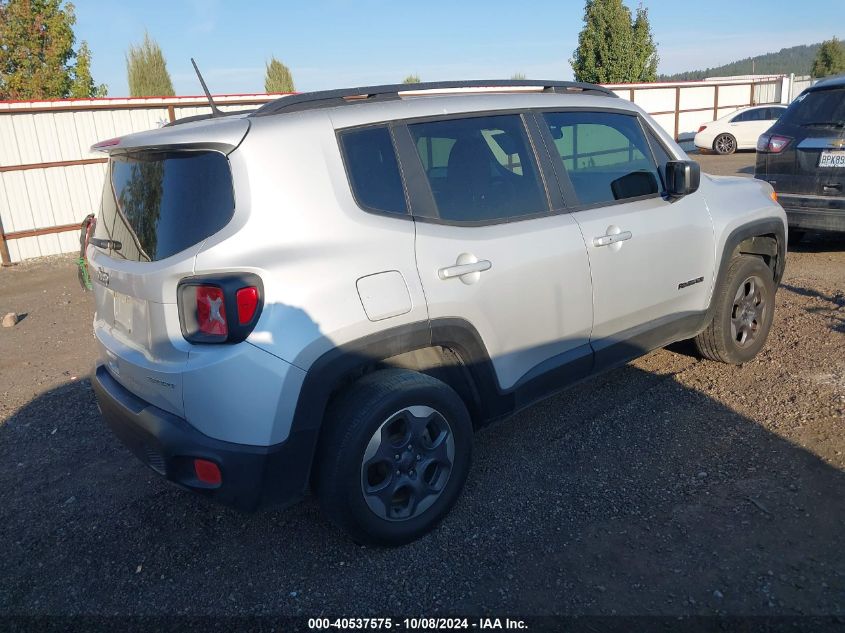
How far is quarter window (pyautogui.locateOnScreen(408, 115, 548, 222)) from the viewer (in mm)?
3277

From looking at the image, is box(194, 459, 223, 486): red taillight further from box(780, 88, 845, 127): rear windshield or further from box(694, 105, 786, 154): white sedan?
box(694, 105, 786, 154): white sedan

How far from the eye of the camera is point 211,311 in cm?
264

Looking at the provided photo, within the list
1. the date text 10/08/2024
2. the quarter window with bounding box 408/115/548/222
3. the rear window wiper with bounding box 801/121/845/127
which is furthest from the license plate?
the date text 10/08/2024

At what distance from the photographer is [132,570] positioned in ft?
10.3

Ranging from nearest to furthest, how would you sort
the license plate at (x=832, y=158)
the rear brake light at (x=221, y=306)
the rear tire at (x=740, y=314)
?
the rear brake light at (x=221, y=306), the rear tire at (x=740, y=314), the license plate at (x=832, y=158)

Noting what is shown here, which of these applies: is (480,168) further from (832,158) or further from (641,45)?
(641,45)

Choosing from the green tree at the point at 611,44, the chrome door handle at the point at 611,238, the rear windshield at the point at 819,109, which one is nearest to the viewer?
the chrome door handle at the point at 611,238

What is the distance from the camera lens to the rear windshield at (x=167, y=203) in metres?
2.75

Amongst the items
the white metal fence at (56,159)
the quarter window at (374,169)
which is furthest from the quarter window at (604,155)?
the white metal fence at (56,159)

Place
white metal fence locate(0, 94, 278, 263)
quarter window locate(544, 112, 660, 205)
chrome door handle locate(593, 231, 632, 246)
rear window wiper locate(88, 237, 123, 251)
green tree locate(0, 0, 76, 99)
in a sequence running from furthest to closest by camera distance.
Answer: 1. green tree locate(0, 0, 76, 99)
2. white metal fence locate(0, 94, 278, 263)
3. quarter window locate(544, 112, 660, 205)
4. chrome door handle locate(593, 231, 632, 246)
5. rear window wiper locate(88, 237, 123, 251)

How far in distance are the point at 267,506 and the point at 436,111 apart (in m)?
1.91

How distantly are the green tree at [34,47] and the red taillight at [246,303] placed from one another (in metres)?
16.5

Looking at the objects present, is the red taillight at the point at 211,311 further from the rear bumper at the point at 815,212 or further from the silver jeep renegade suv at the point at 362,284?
the rear bumper at the point at 815,212

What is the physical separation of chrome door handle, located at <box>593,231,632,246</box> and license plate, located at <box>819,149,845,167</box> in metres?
4.08
